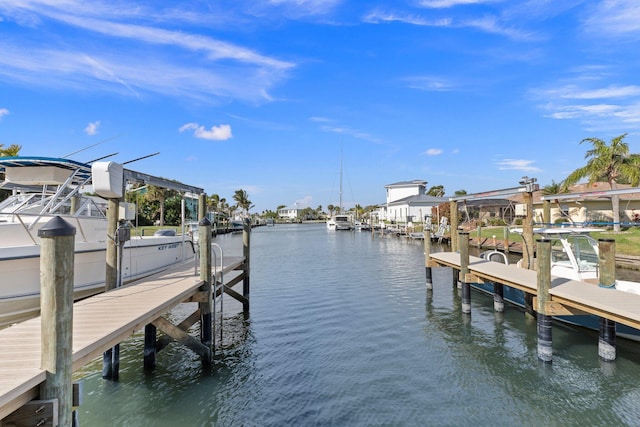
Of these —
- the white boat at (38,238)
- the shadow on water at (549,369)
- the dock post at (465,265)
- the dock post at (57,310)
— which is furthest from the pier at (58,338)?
the dock post at (465,265)

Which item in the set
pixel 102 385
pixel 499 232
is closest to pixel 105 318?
pixel 102 385

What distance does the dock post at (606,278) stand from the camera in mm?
8219

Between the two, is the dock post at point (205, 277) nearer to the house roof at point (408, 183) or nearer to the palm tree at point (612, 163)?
the palm tree at point (612, 163)

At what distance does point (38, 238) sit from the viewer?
10633mm

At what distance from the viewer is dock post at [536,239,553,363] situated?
8203mm

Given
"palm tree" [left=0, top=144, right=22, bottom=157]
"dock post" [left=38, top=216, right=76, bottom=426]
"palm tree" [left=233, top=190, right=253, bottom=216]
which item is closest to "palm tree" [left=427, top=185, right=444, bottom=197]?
"palm tree" [left=233, top=190, right=253, bottom=216]

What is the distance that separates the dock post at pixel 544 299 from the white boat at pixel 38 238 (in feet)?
30.7

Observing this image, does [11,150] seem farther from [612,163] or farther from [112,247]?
[612,163]

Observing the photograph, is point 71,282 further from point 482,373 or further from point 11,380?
point 482,373

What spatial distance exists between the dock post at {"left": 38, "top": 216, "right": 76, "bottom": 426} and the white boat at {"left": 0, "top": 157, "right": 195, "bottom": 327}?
17.6 ft

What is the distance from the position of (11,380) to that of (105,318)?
7.98 ft

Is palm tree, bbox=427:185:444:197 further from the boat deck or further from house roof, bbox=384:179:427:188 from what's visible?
the boat deck

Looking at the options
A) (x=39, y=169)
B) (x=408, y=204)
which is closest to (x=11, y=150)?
(x=39, y=169)

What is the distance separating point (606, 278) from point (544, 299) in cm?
237
